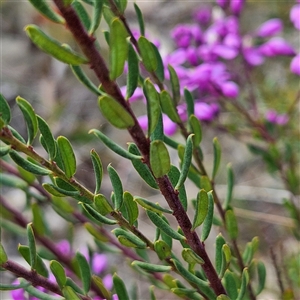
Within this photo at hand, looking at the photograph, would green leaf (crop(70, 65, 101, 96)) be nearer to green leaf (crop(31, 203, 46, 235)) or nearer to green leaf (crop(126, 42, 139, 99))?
green leaf (crop(126, 42, 139, 99))

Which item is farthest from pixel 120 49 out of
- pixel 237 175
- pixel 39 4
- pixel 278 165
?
pixel 237 175

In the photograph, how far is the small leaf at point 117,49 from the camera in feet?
0.69

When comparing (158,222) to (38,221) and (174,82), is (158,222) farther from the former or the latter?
(38,221)

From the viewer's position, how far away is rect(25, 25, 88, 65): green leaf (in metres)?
0.21

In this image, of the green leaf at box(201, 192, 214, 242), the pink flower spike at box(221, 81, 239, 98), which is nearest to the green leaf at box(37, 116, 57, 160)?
the green leaf at box(201, 192, 214, 242)

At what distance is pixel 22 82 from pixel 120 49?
7.01 ft

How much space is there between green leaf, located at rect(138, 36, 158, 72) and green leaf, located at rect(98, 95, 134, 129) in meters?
0.08

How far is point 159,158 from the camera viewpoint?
0.78 feet

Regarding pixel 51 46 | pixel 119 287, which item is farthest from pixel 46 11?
pixel 119 287

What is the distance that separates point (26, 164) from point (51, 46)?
7 centimetres

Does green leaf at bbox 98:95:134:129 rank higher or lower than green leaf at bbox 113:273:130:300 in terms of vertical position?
higher

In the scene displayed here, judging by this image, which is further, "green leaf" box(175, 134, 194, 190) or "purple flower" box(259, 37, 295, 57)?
"purple flower" box(259, 37, 295, 57)

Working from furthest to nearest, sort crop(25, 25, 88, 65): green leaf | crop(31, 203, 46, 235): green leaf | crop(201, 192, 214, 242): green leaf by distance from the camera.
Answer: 1. crop(31, 203, 46, 235): green leaf
2. crop(201, 192, 214, 242): green leaf
3. crop(25, 25, 88, 65): green leaf

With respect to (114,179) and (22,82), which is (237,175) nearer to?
(22,82)
